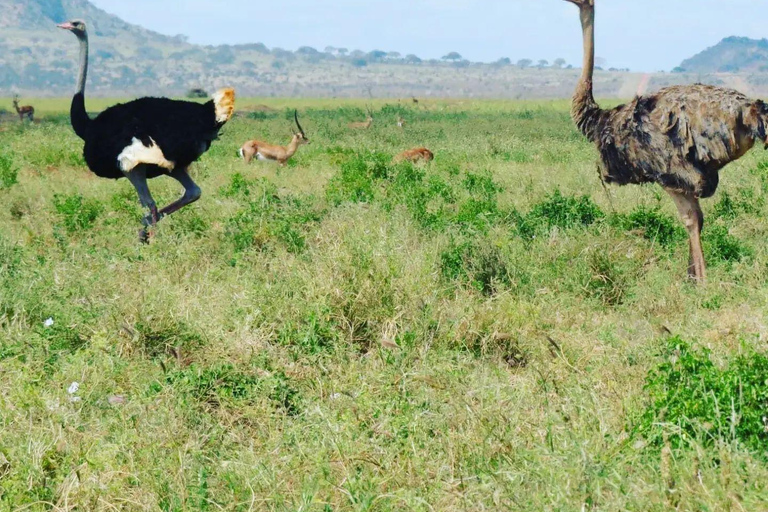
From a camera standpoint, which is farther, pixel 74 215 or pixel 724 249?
pixel 74 215

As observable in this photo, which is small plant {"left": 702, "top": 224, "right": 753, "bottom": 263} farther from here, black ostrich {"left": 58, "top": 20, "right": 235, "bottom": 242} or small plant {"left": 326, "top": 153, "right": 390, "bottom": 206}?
black ostrich {"left": 58, "top": 20, "right": 235, "bottom": 242}

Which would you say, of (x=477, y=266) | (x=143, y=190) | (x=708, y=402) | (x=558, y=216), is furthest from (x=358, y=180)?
(x=708, y=402)

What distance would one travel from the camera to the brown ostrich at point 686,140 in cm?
598

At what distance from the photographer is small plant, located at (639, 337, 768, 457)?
312 centimetres

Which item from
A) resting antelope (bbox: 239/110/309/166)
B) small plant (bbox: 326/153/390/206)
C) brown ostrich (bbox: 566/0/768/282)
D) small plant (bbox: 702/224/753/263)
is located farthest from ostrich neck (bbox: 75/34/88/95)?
resting antelope (bbox: 239/110/309/166)

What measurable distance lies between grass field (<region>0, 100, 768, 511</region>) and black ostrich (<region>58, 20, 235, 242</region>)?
0.35 metres

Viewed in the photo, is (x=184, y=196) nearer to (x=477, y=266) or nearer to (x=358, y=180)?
(x=358, y=180)

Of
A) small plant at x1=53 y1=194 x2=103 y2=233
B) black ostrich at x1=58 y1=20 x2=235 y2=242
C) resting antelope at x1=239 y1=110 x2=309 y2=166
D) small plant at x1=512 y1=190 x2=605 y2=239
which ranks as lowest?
resting antelope at x1=239 y1=110 x2=309 y2=166

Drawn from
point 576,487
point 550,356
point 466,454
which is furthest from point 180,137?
point 576,487

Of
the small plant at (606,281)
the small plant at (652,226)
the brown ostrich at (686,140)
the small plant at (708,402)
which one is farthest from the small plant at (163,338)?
the small plant at (652,226)

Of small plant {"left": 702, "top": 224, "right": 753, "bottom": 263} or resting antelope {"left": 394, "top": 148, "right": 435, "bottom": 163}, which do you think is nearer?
small plant {"left": 702, "top": 224, "right": 753, "bottom": 263}

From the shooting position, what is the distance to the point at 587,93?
276 inches

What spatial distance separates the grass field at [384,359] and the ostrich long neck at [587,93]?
632mm

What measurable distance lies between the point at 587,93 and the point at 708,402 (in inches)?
161
